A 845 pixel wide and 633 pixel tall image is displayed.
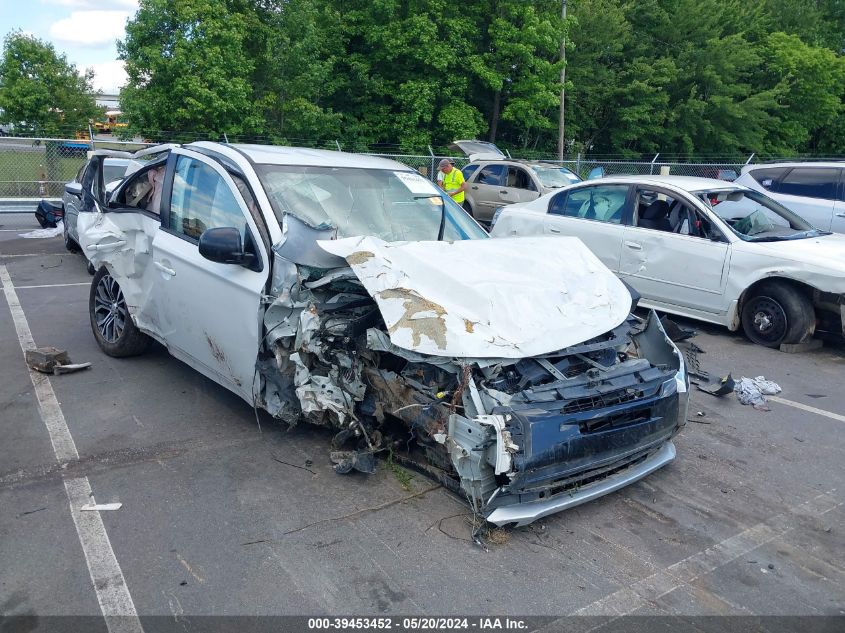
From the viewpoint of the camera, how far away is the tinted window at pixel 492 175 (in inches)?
613

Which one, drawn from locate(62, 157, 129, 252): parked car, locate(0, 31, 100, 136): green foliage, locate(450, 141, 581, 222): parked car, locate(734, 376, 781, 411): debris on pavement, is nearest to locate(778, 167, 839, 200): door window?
locate(450, 141, 581, 222): parked car

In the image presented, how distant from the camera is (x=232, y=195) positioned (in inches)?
182

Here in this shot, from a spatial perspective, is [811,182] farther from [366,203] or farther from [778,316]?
[366,203]

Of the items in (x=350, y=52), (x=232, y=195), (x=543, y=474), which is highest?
(x=350, y=52)

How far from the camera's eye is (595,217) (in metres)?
8.36

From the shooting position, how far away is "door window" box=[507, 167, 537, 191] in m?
15.0

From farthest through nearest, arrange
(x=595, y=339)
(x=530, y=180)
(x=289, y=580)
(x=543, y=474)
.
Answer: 1. (x=530, y=180)
2. (x=595, y=339)
3. (x=543, y=474)
4. (x=289, y=580)

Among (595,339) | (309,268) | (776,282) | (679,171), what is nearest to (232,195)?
(309,268)

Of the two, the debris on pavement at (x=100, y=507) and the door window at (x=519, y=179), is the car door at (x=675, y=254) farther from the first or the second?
the door window at (x=519, y=179)

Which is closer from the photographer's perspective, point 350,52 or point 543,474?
point 543,474

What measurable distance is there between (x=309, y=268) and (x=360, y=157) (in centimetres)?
181

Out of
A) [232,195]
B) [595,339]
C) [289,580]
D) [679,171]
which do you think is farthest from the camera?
[679,171]

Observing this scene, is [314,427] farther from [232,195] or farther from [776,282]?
[776,282]

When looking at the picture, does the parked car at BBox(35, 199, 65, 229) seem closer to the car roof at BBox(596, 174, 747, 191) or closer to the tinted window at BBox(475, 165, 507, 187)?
the tinted window at BBox(475, 165, 507, 187)
